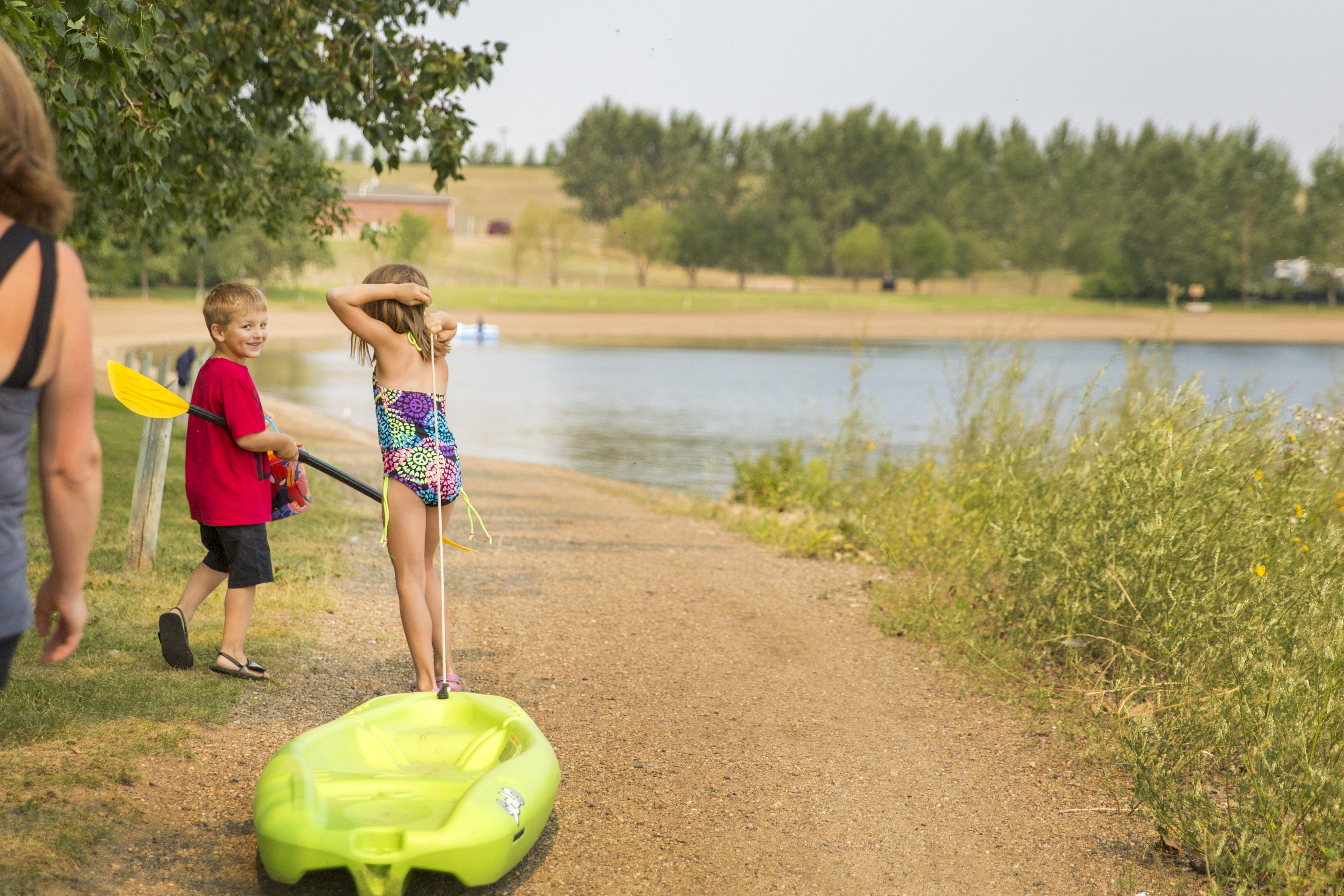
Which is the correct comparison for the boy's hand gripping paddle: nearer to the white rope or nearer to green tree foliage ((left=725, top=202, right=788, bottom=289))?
the white rope

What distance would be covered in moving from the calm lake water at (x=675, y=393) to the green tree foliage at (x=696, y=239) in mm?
43067

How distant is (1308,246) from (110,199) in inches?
3766

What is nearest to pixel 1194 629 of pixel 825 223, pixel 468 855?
pixel 468 855

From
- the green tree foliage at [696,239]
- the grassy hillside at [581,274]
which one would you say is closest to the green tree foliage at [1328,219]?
the grassy hillside at [581,274]

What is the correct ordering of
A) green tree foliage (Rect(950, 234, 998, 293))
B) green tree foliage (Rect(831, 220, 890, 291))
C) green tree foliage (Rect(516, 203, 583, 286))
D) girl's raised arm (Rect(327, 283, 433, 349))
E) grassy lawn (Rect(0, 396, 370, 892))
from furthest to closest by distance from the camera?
green tree foliage (Rect(950, 234, 998, 293))
green tree foliage (Rect(831, 220, 890, 291))
green tree foliage (Rect(516, 203, 583, 286))
girl's raised arm (Rect(327, 283, 433, 349))
grassy lawn (Rect(0, 396, 370, 892))

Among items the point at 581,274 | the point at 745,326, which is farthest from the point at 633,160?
the point at 745,326

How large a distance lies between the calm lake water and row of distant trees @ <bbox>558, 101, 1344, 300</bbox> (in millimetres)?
41975

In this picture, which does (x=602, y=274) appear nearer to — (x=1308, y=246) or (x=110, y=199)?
(x=1308, y=246)

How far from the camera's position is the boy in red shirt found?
479 centimetres

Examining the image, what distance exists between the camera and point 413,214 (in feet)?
263

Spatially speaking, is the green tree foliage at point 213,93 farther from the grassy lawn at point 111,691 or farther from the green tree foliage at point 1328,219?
the green tree foliage at point 1328,219

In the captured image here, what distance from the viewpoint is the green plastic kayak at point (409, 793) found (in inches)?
124

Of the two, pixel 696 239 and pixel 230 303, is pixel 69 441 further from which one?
pixel 696 239

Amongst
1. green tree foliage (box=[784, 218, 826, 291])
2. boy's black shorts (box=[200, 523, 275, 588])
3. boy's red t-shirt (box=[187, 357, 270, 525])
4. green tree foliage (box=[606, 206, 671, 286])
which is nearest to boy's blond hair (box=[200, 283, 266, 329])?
boy's red t-shirt (box=[187, 357, 270, 525])
